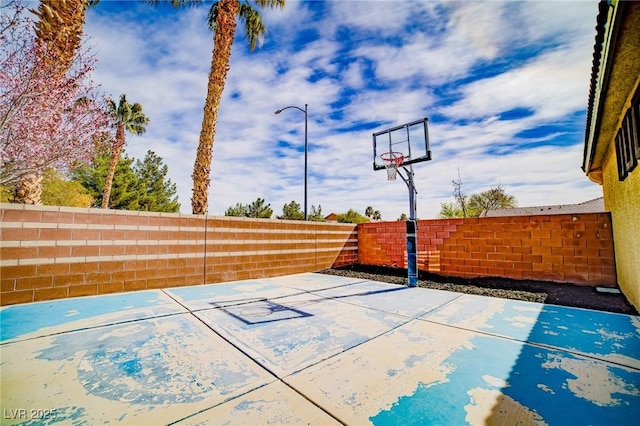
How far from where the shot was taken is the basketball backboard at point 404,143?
6502 millimetres

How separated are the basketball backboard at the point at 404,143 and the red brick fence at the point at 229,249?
7.34ft

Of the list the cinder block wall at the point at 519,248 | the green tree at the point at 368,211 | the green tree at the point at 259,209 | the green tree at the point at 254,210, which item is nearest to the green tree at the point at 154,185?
the green tree at the point at 254,210

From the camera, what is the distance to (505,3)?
4395mm

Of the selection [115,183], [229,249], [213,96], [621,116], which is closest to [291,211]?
[115,183]

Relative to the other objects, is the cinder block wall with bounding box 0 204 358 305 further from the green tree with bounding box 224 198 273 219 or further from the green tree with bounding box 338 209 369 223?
the green tree with bounding box 338 209 369 223

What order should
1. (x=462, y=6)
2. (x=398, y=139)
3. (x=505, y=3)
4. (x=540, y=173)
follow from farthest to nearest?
(x=540, y=173) < (x=398, y=139) < (x=462, y=6) < (x=505, y=3)

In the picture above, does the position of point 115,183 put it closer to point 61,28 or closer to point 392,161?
point 61,28

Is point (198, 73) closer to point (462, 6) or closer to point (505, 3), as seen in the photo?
point (462, 6)

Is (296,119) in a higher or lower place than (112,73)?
higher

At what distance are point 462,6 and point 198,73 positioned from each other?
7097 mm

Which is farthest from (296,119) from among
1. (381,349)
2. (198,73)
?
(381,349)

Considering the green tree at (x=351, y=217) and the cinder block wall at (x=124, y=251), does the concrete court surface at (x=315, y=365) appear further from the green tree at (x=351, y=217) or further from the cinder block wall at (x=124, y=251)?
the green tree at (x=351, y=217)

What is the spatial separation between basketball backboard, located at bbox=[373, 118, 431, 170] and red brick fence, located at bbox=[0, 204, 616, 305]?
2.24m

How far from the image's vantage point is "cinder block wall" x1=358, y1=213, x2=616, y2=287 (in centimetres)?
544
